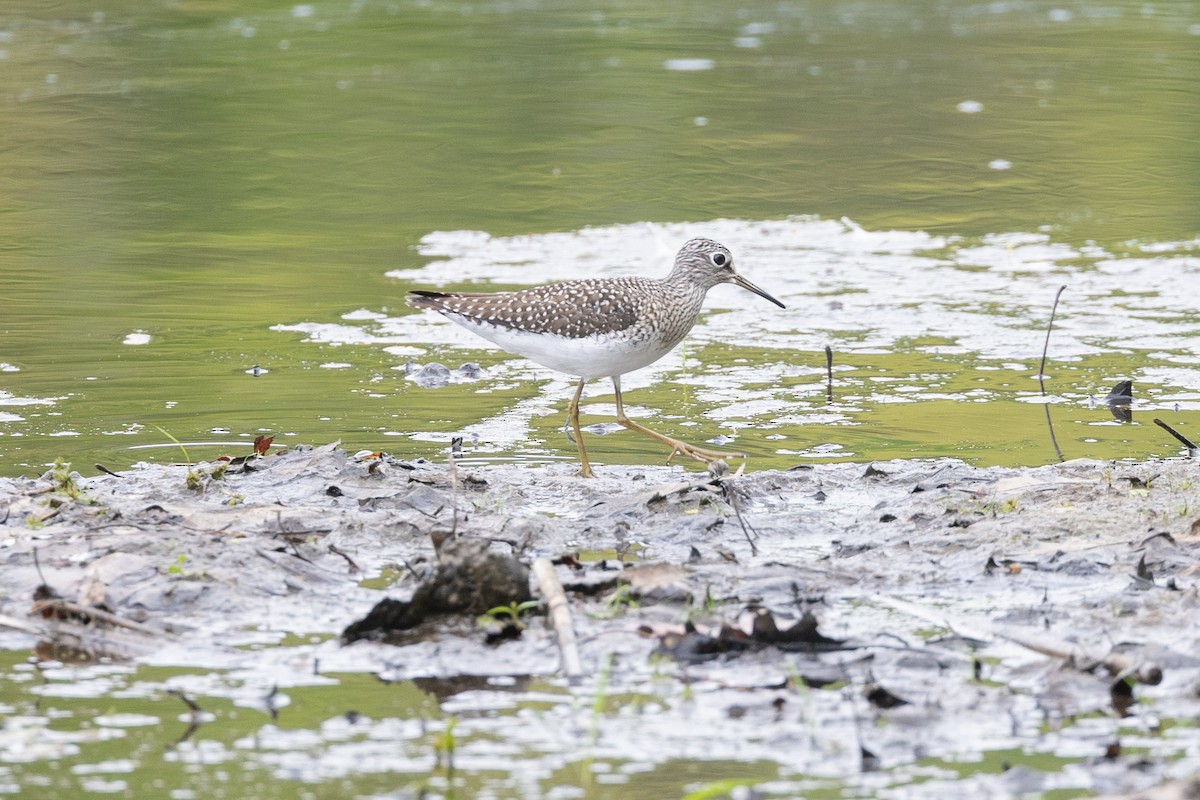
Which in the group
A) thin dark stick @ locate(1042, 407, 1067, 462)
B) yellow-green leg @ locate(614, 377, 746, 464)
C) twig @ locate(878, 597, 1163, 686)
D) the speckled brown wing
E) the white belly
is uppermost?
the speckled brown wing

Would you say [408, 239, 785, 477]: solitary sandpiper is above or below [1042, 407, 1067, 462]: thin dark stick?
above

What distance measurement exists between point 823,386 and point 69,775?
5.81 metres

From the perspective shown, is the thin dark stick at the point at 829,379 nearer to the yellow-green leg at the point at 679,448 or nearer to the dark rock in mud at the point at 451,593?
the yellow-green leg at the point at 679,448

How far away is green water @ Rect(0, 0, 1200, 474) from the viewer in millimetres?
8922

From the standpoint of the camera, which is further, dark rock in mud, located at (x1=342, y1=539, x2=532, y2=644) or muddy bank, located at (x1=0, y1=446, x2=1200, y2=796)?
dark rock in mud, located at (x1=342, y1=539, x2=532, y2=644)

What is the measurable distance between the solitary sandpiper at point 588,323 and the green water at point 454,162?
39 cm

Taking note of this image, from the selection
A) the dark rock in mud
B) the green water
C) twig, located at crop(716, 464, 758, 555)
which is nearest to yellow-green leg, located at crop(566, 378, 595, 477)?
the green water

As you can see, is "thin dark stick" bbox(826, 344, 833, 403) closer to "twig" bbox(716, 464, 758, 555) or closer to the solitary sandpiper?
the solitary sandpiper

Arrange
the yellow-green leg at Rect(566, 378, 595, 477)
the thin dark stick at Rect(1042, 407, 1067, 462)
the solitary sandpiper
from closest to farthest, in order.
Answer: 1. the yellow-green leg at Rect(566, 378, 595, 477)
2. the thin dark stick at Rect(1042, 407, 1067, 462)
3. the solitary sandpiper

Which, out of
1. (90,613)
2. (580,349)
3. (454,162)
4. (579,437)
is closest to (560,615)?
(90,613)

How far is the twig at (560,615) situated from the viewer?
472 centimetres

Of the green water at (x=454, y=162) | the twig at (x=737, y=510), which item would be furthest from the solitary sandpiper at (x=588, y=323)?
the twig at (x=737, y=510)

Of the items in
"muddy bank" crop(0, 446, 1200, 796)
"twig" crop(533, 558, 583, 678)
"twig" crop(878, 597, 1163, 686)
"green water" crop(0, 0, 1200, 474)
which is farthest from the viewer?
"green water" crop(0, 0, 1200, 474)

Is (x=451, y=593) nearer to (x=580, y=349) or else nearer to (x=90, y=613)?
(x=90, y=613)
